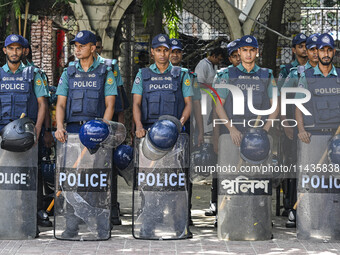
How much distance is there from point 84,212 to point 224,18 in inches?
299

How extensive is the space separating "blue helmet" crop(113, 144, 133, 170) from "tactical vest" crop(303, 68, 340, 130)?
1.86 m

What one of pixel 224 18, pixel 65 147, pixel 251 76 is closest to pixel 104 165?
pixel 65 147

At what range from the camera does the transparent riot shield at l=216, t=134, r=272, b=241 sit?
858cm

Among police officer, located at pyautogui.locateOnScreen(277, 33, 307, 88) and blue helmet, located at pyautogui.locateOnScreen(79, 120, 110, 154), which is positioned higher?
police officer, located at pyautogui.locateOnScreen(277, 33, 307, 88)

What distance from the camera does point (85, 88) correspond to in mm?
8953

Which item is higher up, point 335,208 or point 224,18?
point 224,18

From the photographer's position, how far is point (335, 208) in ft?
28.0

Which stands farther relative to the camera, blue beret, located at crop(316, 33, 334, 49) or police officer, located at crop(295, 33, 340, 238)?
blue beret, located at crop(316, 33, 334, 49)

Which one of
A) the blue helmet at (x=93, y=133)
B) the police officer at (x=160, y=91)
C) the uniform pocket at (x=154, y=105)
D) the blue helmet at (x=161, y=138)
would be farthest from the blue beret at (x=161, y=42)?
the blue helmet at (x=93, y=133)

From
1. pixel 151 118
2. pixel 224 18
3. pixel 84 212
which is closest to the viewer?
pixel 84 212

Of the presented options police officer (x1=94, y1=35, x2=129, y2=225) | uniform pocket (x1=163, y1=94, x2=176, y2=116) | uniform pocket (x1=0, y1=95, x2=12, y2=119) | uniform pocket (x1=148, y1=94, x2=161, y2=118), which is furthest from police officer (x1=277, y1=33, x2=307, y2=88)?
uniform pocket (x1=0, y1=95, x2=12, y2=119)

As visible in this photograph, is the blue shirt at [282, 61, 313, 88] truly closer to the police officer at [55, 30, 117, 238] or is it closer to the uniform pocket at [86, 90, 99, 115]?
the police officer at [55, 30, 117, 238]

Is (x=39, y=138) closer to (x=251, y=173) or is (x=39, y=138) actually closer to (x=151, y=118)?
(x=151, y=118)

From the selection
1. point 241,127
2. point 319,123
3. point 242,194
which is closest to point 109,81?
point 241,127
